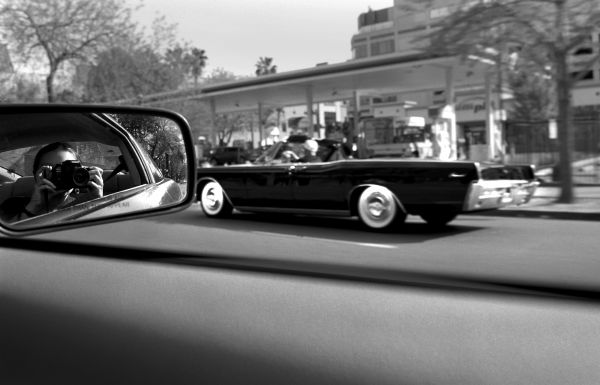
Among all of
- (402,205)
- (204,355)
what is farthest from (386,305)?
(402,205)

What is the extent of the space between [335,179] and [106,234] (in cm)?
314

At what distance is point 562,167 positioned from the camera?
34.2 feet

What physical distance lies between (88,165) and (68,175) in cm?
9

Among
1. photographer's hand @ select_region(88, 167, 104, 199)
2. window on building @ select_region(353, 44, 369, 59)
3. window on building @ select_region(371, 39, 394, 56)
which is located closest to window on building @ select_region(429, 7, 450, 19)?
photographer's hand @ select_region(88, 167, 104, 199)

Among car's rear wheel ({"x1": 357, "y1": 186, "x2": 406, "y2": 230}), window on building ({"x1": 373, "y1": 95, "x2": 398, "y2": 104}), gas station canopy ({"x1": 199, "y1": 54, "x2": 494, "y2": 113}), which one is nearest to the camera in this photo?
car's rear wheel ({"x1": 357, "y1": 186, "x2": 406, "y2": 230})

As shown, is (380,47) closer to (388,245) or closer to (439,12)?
(439,12)

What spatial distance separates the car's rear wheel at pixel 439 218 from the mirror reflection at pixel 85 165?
2154 mm

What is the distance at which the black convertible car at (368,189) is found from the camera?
14.4 feet

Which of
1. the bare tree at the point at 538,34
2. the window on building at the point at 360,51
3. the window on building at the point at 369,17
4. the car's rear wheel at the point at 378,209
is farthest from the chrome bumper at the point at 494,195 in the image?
the window on building at the point at 360,51

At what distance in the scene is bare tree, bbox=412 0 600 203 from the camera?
9.61 meters

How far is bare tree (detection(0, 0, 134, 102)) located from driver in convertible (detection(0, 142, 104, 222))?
12.0 meters

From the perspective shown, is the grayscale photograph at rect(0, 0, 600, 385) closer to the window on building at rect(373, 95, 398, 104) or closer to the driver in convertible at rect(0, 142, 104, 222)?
the driver in convertible at rect(0, 142, 104, 222)

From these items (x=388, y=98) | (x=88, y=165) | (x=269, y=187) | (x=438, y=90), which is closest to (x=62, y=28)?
(x=269, y=187)

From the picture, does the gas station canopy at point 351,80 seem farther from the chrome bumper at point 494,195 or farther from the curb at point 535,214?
the curb at point 535,214
